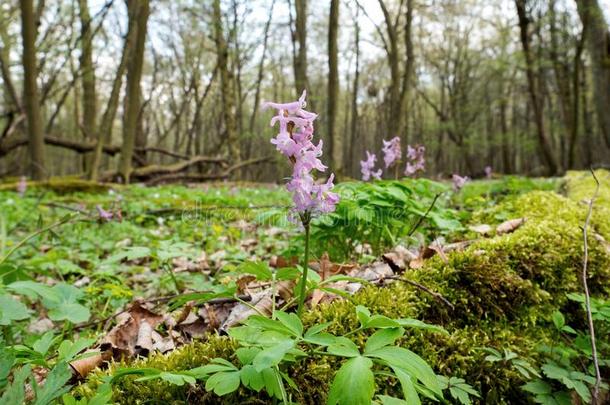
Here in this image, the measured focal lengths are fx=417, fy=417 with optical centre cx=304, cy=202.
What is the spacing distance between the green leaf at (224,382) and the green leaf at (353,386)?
222 mm

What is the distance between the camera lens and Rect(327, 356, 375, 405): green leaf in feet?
2.69

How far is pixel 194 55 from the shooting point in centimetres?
2994

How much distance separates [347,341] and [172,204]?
704 cm

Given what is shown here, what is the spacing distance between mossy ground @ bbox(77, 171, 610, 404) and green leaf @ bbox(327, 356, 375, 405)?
1.29ft

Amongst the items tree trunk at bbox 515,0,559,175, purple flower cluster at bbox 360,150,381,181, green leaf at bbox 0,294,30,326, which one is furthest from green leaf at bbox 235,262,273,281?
tree trunk at bbox 515,0,559,175

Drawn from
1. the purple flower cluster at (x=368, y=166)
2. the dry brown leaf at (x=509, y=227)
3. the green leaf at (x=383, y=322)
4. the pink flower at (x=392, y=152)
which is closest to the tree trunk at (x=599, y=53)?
the pink flower at (x=392, y=152)

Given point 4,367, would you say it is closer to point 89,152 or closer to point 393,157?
point 393,157

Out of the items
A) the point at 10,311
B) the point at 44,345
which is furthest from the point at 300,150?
the point at 10,311

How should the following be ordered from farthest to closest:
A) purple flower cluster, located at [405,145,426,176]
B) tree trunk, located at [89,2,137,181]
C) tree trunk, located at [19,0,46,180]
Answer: tree trunk, located at [89,2,137,181] < tree trunk, located at [19,0,46,180] < purple flower cluster, located at [405,145,426,176]

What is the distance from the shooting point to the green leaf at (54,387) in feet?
2.94

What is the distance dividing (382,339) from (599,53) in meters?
12.9

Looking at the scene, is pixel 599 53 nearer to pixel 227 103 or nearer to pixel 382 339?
pixel 227 103

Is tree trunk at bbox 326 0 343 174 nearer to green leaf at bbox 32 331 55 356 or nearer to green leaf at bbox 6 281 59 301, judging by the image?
green leaf at bbox 6 281 59 301

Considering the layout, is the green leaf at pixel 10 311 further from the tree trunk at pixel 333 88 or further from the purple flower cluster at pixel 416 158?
the tree trunk at pixel 333 88
